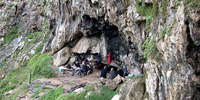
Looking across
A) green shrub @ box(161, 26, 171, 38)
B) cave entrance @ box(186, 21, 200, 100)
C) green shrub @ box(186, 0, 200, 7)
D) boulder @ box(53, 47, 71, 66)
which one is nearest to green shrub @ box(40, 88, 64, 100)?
boulder @ box(53, 47, 71, 66)

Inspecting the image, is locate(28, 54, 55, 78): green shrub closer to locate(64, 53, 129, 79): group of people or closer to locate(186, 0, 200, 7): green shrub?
locate(64, 53, 129, 79): group of people

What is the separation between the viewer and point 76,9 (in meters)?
20.2

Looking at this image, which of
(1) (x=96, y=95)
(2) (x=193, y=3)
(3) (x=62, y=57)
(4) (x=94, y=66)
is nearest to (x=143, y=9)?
(1) (x=96, y=95)

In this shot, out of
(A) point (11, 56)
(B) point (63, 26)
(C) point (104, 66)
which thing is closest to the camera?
(C) point (104, 66)

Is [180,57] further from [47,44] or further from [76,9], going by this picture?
[47,44]

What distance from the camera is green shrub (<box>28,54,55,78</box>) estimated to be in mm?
20619

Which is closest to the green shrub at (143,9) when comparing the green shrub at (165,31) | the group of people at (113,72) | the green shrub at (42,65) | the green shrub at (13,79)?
the green shrub at (165,31)

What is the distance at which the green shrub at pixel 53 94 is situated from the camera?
16.9 m

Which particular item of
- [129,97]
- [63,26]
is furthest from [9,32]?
[129,97]

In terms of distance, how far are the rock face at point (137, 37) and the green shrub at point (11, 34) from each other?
0.36 metres

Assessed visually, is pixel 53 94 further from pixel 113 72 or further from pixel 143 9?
pixel 143 9

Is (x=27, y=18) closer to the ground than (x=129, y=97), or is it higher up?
higher up

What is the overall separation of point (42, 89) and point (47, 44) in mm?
6563

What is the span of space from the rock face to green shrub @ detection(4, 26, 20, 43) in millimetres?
359
